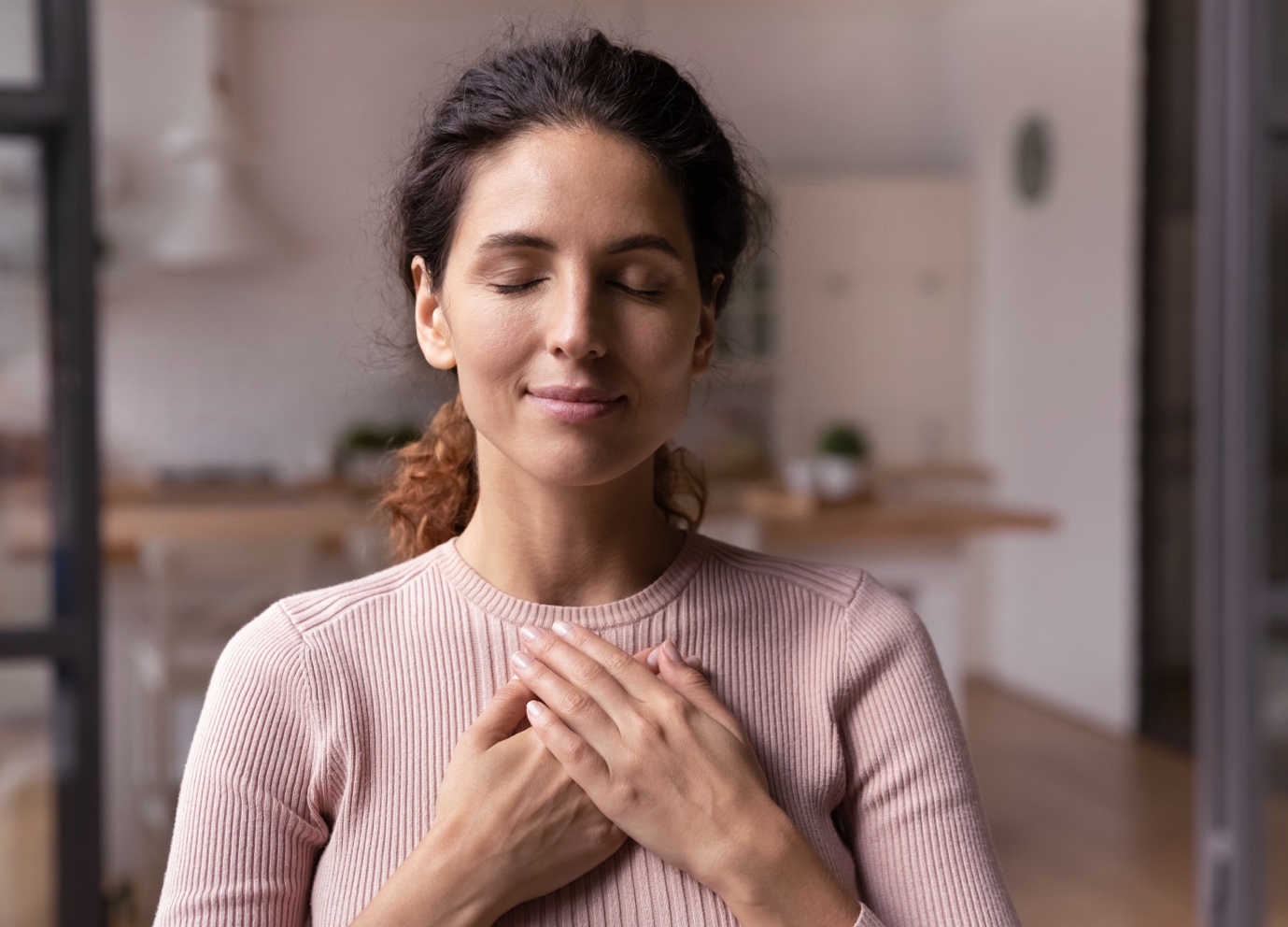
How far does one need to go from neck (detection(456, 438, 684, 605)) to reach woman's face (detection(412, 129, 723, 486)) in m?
0.06

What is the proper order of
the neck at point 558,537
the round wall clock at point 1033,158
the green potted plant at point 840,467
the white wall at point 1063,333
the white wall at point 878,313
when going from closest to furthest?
the neck at point 558,537 < the green potted plant at point 840,467 < the white wall at point 1063,333 < the round wall clock at point 1033,158 < the white wall at point 878,313

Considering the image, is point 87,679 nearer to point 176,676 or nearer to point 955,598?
point 176,676

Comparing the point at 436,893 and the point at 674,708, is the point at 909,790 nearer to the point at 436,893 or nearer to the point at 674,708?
the point at 674,708

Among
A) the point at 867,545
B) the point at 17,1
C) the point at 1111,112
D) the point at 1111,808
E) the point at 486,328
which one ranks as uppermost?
the point at 1111,112

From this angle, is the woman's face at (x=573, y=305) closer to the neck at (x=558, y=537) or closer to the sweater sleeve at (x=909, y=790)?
the neck at (x=558, y=537)

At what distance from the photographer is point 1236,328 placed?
7.53 ft

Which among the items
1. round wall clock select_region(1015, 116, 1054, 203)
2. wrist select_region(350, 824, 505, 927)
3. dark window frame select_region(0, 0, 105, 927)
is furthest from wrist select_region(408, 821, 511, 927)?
round wall clock select_region(1015, 116, 1054, 203)

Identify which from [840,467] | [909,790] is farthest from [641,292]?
[840,467]

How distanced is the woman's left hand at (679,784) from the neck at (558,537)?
3.1 inches

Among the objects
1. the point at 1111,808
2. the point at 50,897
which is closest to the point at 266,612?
the point at 50,897

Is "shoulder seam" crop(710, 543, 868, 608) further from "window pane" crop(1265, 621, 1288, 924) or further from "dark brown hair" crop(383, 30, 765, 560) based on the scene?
"window pane" crop(1265, 621, 1288, 924)

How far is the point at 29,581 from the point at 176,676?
5.83 feet

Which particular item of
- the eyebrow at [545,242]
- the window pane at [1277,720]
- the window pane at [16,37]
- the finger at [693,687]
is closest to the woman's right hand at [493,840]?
the finger at [693,687]

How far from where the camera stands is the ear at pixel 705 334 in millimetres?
1059
